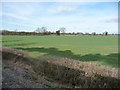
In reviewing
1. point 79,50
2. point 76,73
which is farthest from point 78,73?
point 79,50

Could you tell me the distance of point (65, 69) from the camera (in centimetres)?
1284

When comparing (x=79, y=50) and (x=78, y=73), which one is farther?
(x=79, y=50)

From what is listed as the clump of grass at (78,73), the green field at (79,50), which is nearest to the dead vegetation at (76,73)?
the clump of grass at (78,73)

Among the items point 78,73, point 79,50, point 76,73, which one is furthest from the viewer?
point 79,50

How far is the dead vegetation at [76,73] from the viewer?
35.0 feet

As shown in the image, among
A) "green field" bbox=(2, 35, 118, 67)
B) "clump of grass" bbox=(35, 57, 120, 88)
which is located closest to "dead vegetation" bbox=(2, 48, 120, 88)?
"clump of grass" bbox=(35, 57, 120, 88)

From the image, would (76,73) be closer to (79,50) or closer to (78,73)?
(78,73)

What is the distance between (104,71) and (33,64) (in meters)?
5.44

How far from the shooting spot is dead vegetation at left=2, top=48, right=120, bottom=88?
10670 mm

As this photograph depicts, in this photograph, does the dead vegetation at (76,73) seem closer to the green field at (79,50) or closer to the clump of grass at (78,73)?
the clump of grass at (78,73)

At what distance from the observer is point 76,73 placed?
480 inches

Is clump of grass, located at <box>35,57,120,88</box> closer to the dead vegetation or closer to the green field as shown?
the dead vegetation

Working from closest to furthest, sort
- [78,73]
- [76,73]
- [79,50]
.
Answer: [78,73] → [76,73] → [79,50]

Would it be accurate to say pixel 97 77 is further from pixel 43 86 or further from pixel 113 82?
pixel 43 86
